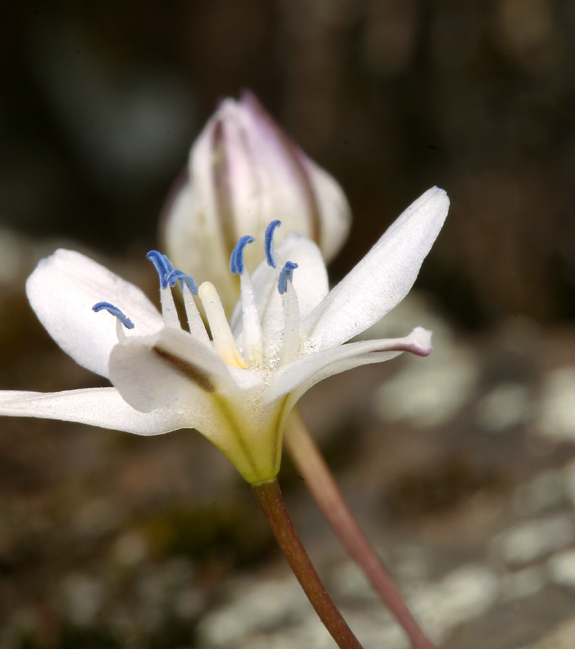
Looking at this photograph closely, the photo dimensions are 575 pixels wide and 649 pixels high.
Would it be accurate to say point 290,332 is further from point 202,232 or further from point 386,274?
point 202,232

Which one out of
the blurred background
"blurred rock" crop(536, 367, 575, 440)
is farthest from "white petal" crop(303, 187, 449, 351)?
"blurred rock" crop(536, 367, 575, 440)

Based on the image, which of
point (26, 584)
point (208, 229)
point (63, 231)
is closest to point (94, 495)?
point (26, 584)

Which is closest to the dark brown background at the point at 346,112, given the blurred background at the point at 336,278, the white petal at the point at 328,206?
the blurred background at the point at 336,278

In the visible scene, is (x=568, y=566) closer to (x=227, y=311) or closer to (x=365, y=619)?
(x=365, y=619)

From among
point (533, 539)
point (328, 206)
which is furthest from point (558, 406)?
point (328, 206)

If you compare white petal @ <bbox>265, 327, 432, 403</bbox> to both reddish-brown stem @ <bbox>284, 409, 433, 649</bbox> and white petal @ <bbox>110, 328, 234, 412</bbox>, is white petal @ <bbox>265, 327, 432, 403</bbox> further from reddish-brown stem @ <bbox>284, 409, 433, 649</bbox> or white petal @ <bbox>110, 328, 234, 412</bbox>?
reddish-brown stem @ <bbox>284, 409, 433, 649</bbox>
